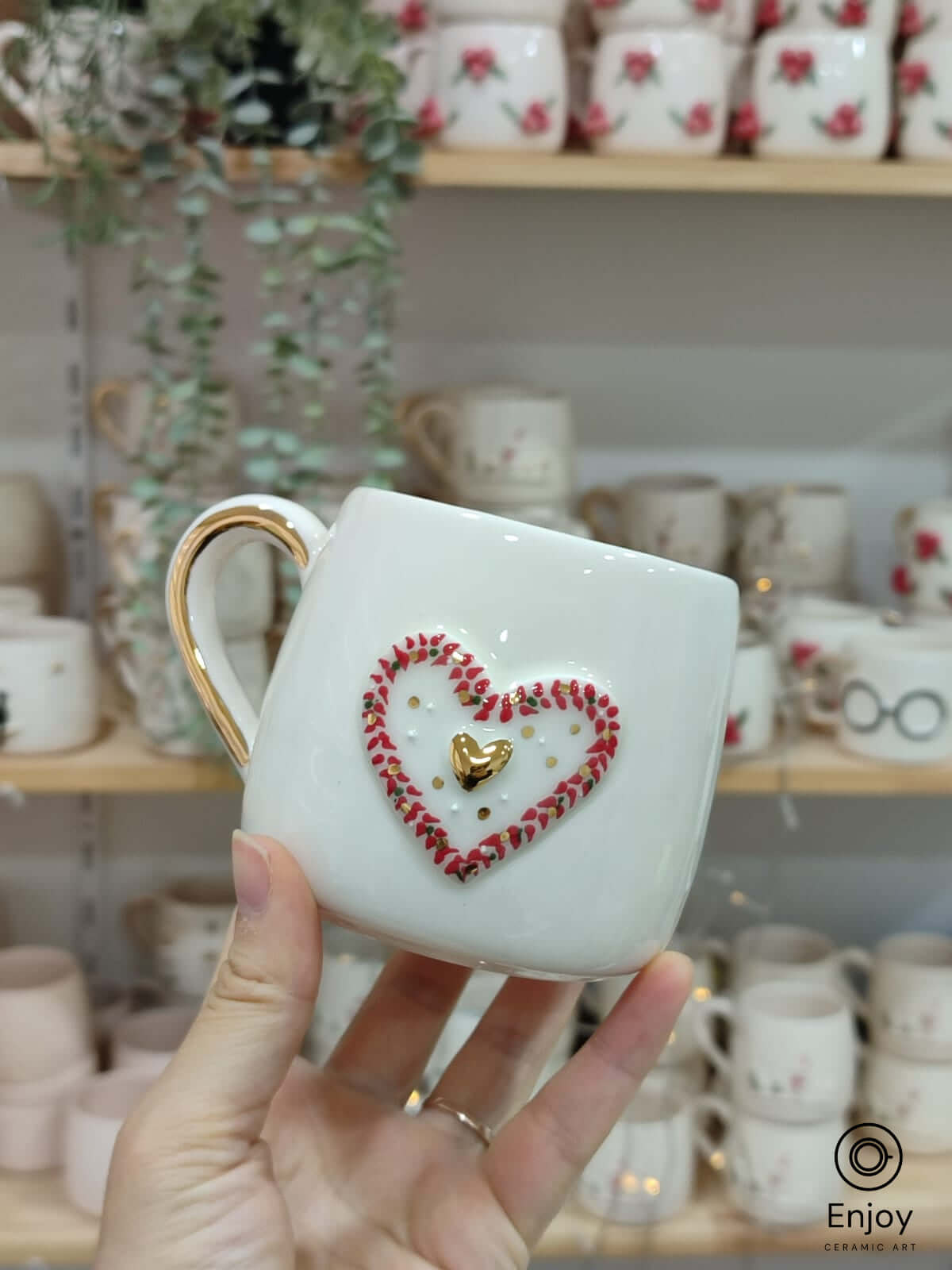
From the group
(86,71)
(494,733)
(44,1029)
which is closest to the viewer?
(494,733)

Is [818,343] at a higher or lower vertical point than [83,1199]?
higher

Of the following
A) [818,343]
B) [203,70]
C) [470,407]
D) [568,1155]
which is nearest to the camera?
[568,1155]

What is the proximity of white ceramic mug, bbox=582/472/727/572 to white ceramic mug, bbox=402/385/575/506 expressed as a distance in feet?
0.27

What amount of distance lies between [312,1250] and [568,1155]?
0.13 m

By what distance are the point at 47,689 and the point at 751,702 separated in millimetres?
528

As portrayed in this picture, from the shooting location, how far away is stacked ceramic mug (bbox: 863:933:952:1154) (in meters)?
1.09

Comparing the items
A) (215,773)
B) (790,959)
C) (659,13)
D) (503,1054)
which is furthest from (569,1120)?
(659,13)

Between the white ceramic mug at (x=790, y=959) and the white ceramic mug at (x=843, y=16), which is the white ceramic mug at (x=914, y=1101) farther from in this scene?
the white ceramic mug at (x=843, y=16)

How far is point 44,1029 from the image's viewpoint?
1059mm

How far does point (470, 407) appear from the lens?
1.00m

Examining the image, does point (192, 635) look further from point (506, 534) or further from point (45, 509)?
point (45, 509)

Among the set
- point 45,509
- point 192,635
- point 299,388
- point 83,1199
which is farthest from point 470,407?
point 83,1199

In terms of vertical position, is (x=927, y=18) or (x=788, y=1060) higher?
(x=927, y=18)

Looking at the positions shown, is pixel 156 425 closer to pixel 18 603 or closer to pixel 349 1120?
pixel 18 603
